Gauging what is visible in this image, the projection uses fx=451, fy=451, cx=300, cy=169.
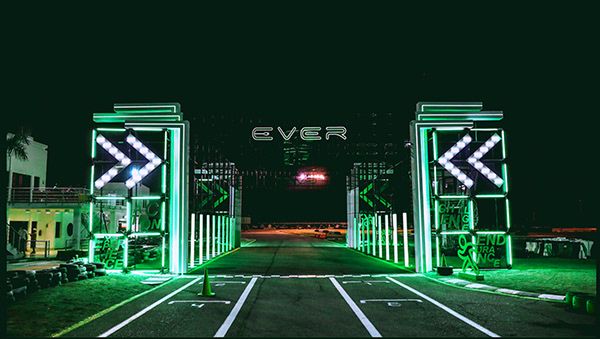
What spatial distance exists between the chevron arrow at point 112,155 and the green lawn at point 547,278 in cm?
1373

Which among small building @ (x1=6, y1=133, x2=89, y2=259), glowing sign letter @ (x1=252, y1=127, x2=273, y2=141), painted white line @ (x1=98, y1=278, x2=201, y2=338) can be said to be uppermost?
glowing sign letter @ (x1=252, y1=127, x2=273, y2=141)

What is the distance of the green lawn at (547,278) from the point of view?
12750 mm

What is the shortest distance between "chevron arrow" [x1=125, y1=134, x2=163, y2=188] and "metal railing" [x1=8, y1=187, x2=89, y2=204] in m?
14.9

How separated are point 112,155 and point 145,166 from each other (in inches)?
59.6

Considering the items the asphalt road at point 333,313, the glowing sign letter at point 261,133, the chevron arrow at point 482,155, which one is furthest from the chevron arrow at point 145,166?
the chevron arrow at point 482,155

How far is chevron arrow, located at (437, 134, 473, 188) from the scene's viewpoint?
17719mm

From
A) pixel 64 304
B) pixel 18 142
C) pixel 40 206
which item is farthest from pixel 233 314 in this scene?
pixel 18 142

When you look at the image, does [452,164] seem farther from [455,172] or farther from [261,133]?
[261,133]

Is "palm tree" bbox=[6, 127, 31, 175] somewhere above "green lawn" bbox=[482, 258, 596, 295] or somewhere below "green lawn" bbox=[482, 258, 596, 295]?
above

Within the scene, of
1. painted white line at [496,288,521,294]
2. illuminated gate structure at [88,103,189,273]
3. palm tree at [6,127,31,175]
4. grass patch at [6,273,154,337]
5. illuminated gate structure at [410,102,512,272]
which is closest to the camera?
grass patch at [6,273,154,337]

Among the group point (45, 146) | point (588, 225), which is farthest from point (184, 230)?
point (588, 225)

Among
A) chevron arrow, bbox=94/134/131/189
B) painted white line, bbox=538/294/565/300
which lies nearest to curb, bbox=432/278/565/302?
painted white line, bbox=538/294/565/300

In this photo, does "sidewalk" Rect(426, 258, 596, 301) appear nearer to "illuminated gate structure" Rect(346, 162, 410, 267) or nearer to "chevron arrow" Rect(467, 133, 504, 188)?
"chevron arrow" Rect(467, 133, 504, 188)

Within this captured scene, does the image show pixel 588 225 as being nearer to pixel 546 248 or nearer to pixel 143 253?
pixel 546 248
